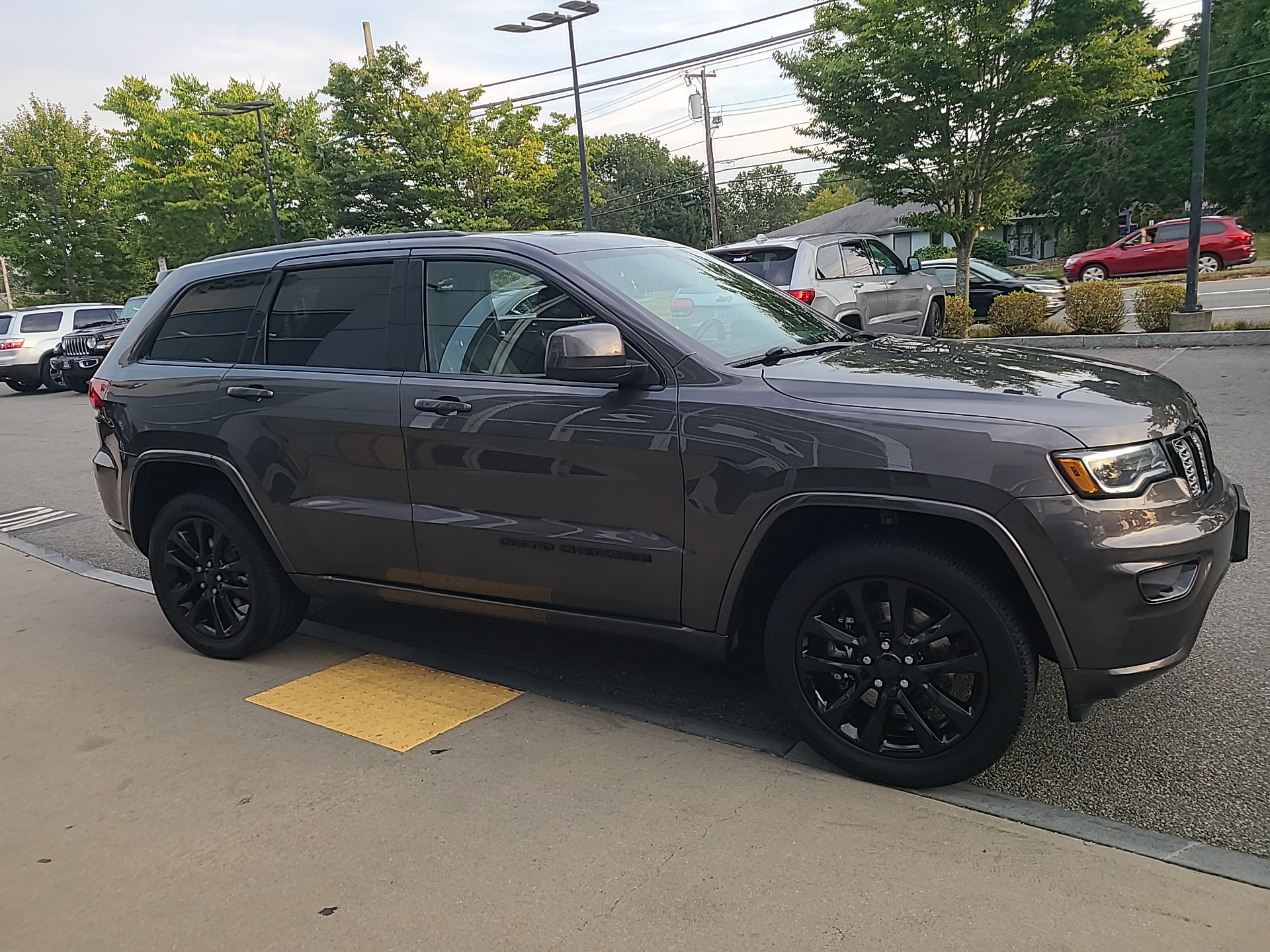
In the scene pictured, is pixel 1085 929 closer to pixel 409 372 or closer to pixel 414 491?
pixel 414 491

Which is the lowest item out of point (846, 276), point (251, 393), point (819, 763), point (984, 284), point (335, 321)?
point (819, 763)

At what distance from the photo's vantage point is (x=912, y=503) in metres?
2.81

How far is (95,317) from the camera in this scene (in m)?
22.8

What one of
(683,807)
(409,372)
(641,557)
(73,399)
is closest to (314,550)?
(409,372)

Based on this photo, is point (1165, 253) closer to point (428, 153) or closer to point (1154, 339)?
point (1154, 339)

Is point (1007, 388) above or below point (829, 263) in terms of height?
below

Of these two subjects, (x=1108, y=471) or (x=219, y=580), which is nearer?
(x=1108, y=471)

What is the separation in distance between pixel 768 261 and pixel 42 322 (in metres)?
19.0

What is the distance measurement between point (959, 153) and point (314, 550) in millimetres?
15676

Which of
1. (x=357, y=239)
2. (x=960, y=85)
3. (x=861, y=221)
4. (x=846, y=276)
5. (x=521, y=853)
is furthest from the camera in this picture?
(x=861, y=221)

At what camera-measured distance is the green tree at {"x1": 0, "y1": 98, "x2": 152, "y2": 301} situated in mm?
44562

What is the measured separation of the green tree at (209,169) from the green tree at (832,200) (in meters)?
49.2

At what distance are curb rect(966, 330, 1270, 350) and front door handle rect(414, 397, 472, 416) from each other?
955 cm

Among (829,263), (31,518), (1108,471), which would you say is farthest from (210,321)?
(829,263)
